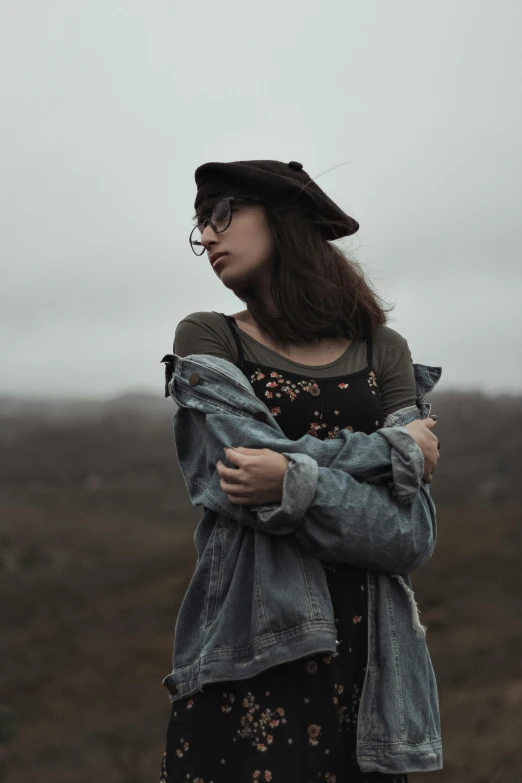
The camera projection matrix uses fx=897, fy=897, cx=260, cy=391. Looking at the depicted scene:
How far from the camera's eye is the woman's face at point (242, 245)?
→ 1.48 meters

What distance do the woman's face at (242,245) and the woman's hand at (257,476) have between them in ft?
1.20

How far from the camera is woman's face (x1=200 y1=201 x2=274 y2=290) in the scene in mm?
1479

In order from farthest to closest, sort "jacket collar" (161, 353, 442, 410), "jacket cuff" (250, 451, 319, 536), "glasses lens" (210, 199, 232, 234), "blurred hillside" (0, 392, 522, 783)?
"blurred hillside" (0, 392, 522, 783), "glasses lens" (210, 199, 232, 234), "jacket collar" (161, 353, 442, 410), "jacket cuff" (250, 451, 319, 536)

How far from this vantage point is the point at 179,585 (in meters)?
4.03

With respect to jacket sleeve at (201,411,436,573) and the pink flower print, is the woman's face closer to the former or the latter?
jacket sleeve at (201,411,436,573)

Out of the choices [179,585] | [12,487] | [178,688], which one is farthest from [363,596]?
[12,487]

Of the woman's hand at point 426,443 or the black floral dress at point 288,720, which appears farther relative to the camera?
the woman's hand at point 426,443

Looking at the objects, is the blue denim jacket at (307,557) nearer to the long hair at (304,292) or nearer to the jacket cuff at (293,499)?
the jacket cuff at (293,499)

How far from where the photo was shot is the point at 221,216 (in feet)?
4.85

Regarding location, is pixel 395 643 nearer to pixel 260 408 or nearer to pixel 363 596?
pixel 363 596

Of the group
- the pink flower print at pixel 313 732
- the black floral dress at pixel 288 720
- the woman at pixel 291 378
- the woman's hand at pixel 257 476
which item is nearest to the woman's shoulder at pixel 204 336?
the woman at pixel 291 378

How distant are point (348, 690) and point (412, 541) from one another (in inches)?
9.3

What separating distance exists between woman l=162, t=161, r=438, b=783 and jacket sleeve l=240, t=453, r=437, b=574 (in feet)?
0.11

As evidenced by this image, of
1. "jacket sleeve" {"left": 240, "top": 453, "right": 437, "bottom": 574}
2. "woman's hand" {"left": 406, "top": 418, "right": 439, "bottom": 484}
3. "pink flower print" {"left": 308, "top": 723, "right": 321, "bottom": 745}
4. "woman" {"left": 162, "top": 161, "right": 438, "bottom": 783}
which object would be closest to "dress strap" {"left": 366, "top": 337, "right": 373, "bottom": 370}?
"woman" {"left": 162, "top": 161, "right": 438, "bottom": 783}
